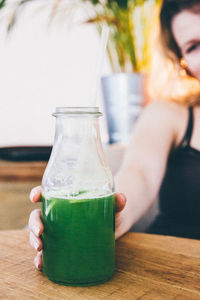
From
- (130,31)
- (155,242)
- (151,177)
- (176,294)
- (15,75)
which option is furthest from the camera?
(15,75)

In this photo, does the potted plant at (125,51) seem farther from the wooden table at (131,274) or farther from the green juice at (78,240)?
the green juice at (78,240)

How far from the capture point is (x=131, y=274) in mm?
663

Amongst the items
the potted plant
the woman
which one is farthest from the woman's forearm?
the potted plant

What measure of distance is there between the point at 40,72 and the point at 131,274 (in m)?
2.49

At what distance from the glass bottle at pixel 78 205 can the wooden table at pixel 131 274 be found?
3cm

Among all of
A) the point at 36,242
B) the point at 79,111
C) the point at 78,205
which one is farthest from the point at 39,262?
the point at 79,111

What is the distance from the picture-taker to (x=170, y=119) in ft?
4.42

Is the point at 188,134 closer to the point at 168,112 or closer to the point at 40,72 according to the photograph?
the point at 168,112

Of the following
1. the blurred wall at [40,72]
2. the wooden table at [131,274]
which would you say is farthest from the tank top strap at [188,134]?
the blurred wall at [40,72]

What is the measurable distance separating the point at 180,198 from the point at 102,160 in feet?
2.48

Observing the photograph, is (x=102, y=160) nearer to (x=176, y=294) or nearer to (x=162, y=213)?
(x=176, y=294)

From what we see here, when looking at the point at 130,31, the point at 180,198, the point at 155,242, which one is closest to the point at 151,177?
the point at 180,198

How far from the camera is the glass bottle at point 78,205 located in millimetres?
599

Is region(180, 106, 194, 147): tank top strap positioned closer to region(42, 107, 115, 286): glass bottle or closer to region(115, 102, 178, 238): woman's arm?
region(115, 102, 178, 238): woman's arm
